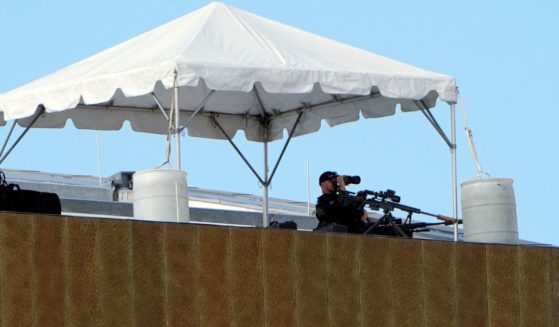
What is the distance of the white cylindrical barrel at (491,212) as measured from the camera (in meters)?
17.8

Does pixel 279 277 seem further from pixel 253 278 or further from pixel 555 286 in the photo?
pixel 555 286

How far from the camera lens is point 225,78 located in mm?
16922

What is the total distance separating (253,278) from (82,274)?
1567mm

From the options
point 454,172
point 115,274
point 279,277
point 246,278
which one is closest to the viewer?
point 115,274

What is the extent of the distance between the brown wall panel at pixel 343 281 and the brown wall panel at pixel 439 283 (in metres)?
0.72

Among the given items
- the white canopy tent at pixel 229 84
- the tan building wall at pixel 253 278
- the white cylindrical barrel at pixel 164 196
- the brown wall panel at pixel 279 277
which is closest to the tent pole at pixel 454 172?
the white canopy tent at pixel 229 84

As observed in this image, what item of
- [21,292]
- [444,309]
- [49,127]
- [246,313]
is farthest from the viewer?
[49,127]

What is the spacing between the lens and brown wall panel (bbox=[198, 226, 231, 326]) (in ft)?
50.0

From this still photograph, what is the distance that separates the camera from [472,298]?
55.3 feet

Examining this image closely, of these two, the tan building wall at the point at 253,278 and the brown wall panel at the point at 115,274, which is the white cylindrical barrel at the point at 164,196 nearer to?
the tan building wall at the point at 253,278

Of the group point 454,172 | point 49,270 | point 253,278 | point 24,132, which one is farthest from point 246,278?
point 24,132

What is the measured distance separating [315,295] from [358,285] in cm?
45

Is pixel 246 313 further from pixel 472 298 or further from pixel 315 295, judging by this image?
pixel 472 298

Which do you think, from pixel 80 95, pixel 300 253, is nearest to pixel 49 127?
pixel 80 95
